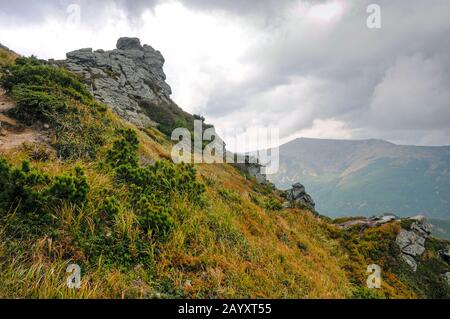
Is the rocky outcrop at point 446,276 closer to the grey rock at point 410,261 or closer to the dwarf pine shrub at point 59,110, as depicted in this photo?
the grey rock at point 410,261

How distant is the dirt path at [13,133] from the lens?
733 centimetres

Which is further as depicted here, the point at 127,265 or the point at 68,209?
the point at 68,209

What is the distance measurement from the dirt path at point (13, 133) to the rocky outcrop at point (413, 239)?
18.3 m

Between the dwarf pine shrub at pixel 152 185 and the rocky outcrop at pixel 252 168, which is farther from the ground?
the rocky outcrop at pixel 252 168

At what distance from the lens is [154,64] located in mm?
71000

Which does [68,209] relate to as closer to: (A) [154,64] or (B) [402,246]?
(B) [402,246]

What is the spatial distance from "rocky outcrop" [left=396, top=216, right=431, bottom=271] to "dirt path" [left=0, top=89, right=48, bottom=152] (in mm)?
18274

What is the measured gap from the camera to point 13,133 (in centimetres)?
817

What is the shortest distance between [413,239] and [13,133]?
2105 centimetres

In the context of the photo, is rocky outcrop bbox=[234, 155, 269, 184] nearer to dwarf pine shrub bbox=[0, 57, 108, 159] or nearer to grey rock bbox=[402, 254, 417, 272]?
grey rock bbox=[402, 254, 417, 272]

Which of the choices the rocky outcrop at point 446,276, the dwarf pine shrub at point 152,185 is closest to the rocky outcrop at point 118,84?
the dwarf pine shrub at point 152,185

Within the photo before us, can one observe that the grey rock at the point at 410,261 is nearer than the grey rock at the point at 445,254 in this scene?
Yes
